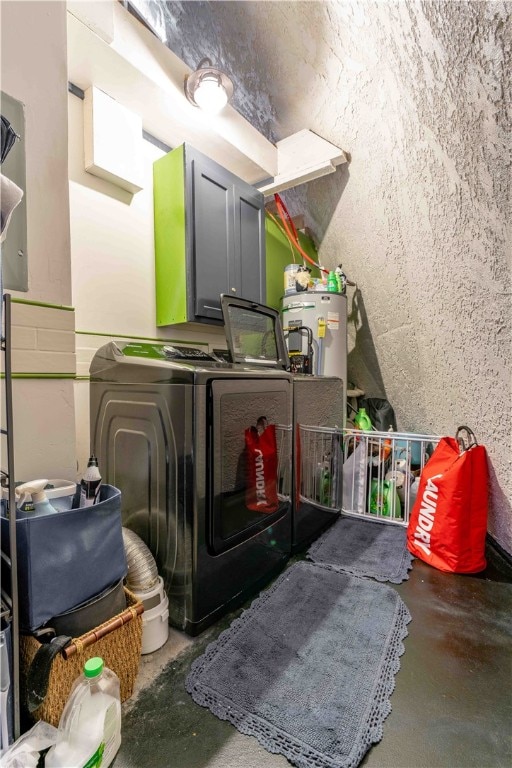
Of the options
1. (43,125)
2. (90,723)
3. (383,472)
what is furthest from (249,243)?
(90,723)

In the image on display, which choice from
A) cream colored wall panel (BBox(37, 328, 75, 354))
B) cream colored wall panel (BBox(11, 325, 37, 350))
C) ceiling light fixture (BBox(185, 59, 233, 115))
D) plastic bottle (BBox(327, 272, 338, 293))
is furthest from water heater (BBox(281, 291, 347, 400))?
cream colored wall panel (BBox(11, 325, 37, 350))

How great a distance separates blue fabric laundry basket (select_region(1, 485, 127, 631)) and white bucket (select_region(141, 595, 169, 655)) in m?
0.32

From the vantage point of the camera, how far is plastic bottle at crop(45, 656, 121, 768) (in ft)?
2.58

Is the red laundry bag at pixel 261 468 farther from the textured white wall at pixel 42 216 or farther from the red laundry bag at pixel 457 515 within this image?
the red laundry bag at pixel 457 515

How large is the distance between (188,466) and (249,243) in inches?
74.2

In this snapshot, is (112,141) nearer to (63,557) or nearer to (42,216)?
(42,216)

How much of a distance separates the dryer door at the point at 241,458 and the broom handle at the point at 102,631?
0.37 m

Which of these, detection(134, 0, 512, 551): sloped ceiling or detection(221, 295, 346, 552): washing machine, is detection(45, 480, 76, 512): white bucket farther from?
detection(134, 0, 512, 551): sloped ceiling

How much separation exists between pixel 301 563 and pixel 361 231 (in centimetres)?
230

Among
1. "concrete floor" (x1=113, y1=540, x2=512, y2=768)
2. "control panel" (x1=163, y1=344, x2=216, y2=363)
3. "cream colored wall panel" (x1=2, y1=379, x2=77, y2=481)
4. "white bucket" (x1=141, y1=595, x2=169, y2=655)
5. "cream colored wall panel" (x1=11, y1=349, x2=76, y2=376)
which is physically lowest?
"concrete floor" (x1=113, y1=540, x2=512, y2=768)

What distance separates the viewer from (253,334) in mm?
2119

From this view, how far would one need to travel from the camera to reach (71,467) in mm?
1351

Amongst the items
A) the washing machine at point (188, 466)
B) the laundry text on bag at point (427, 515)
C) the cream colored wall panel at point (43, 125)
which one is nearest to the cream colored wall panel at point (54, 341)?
the cream colored wall panel at point (43, 125)

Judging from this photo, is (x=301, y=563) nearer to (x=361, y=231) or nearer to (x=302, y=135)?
(x=361, y=231)
